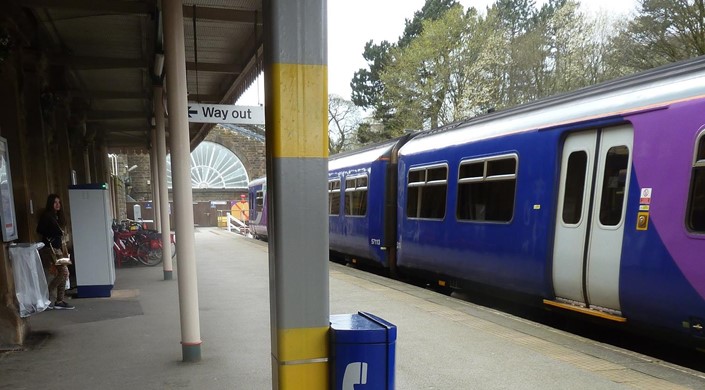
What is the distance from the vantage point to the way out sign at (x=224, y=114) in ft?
17.5

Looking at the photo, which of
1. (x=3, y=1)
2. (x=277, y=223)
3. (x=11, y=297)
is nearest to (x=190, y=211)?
(x=11, y=297)

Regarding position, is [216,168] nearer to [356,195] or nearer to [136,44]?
[356,195]

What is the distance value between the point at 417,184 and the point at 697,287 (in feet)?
16.7

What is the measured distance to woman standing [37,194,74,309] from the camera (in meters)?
7.03

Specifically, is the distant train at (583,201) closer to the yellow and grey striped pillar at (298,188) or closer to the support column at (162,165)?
the yellow and grey striped pillar at (298,188)

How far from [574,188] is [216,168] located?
40.5 m

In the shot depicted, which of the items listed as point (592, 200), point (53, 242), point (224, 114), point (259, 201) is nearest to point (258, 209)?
point (259, 201)

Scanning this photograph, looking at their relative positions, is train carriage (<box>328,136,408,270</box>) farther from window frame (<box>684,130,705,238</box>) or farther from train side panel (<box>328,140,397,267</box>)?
window frame (<box>684,130,705,238</box>)

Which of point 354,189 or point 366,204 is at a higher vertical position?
point 354,189

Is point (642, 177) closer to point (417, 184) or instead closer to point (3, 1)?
point (417, 184)

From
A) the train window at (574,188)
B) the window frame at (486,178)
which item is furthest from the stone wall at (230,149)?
the train window at (574,188)

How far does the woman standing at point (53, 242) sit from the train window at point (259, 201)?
14046 mm

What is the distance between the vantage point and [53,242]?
279 inches

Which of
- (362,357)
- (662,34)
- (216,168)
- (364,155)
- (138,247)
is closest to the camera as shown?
(362,357)
